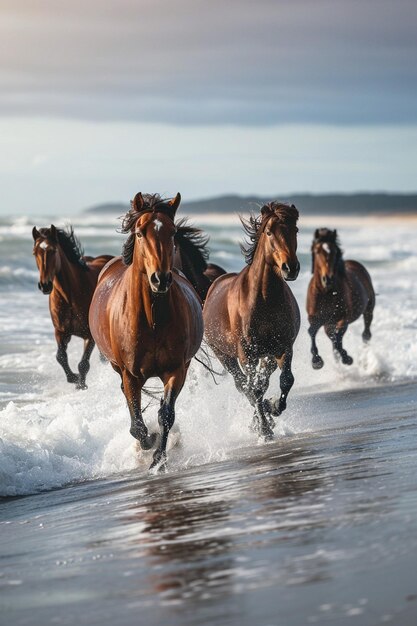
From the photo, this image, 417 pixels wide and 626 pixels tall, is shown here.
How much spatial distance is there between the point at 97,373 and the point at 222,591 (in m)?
10.8

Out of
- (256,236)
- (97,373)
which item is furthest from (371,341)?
(256,236)

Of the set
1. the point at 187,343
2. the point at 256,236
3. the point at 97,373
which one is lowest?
the point at 97,373

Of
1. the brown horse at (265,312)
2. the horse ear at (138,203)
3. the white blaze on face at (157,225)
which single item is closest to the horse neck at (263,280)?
the brown horse at (265,312)

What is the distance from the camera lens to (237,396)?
1178 centimetres

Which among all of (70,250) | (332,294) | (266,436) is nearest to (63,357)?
(70,250)

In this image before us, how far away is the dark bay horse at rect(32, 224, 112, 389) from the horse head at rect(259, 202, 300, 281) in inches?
150

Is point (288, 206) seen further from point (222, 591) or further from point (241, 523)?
point (222, 591)

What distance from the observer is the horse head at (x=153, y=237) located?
7.68 metres

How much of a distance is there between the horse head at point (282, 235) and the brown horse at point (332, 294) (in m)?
4.52

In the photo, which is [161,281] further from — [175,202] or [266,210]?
[266,210]

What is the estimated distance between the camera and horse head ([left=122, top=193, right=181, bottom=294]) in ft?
25.2

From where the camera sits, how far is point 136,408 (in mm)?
8875

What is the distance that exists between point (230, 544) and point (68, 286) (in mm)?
8164

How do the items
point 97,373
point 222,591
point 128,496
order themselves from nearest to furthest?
point 222,591
point 128,496
point 97,373
